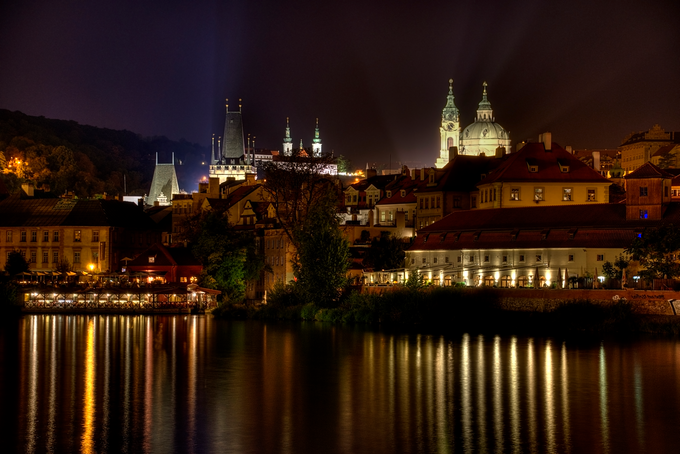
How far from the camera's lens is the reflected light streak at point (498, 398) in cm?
2925

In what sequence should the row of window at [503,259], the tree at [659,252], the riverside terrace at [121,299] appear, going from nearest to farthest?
the tree at [659,252] < the row of window at [503,259] < the riverside terrace at [121,299]

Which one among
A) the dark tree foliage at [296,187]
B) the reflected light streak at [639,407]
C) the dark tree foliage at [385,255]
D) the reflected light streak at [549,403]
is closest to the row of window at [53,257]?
the dark tree foliage at [296,187]

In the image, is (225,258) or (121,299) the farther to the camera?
(225,258)

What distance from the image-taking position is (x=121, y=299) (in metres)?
78.4

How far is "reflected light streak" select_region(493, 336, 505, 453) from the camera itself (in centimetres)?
2925

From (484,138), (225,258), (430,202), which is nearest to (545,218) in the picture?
(430,202)

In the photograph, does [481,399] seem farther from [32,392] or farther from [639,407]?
[32,392]

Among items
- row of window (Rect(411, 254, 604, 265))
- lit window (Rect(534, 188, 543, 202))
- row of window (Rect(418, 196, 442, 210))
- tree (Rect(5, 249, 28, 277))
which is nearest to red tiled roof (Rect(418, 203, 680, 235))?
row of window (Rect(411, 254, 604, 265))

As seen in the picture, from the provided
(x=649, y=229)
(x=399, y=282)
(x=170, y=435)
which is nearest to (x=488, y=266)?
(x=399, y=282)

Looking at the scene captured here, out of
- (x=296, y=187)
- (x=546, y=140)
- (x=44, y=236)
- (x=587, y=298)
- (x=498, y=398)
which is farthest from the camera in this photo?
(x=44, y=236)

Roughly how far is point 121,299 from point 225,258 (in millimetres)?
8574

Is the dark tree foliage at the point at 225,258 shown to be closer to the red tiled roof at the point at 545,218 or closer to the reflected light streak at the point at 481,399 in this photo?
the red tiled roof at the point at 545,218

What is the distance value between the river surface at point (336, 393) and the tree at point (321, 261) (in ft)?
31.9

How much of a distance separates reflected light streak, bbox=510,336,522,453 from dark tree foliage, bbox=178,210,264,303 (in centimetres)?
3306
